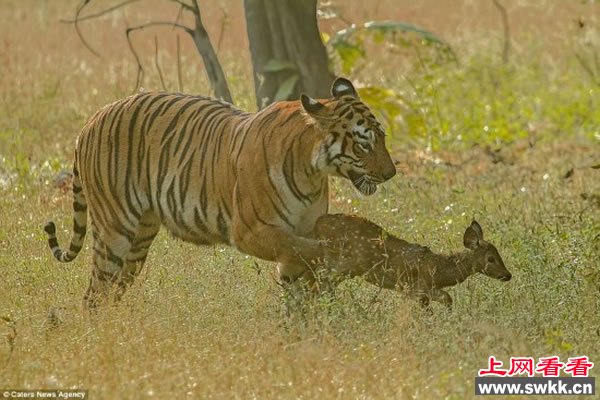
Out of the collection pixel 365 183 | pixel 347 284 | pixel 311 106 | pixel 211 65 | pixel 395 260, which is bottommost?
→ pixel 347 284

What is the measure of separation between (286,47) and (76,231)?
3750mm

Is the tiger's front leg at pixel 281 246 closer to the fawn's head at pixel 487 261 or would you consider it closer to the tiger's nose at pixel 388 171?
the tiger's nose at pixel 388 171

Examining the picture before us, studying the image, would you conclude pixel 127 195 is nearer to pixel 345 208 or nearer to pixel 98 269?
pixel 98 269

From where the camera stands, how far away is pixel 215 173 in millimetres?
8508

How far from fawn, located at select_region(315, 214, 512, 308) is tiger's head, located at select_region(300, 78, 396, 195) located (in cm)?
23

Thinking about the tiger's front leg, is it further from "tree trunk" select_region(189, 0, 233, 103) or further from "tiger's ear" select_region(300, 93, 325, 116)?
"tree trunk" select_region(189, 0, 233, 103)

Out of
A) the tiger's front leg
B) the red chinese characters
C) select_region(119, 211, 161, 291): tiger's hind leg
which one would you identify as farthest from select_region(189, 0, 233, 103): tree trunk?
the red chinese characters

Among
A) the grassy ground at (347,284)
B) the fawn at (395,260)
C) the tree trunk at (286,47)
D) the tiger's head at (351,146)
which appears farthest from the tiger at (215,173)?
the tree trunk at (286,47)

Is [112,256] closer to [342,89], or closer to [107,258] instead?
[107,258]

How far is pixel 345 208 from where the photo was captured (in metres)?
10.8

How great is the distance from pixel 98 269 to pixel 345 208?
2.40 metres

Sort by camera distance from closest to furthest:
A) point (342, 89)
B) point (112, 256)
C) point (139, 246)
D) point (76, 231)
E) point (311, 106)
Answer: point (311, 106), point (342, 89), point (112, 256), point (139, 246), point (76, 231)

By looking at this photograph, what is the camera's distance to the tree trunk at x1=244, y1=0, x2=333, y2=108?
12297 mm

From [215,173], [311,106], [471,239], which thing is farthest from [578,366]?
[215,173]
